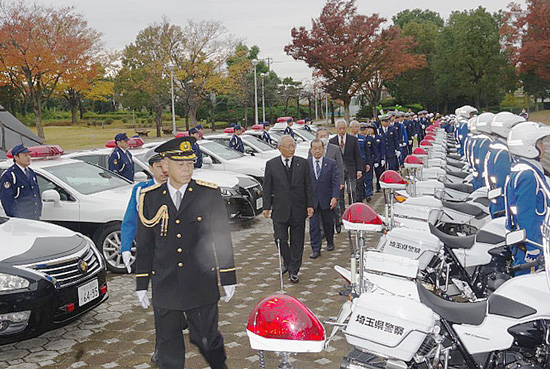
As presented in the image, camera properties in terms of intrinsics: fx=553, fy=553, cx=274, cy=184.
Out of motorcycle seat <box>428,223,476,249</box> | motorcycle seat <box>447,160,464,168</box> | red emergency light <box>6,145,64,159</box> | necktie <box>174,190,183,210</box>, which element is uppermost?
red emergency light <box>6,145,64,159</box>

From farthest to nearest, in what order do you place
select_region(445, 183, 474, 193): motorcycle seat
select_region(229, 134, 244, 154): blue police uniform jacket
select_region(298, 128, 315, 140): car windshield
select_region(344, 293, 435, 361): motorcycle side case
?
select_region(298, 128, 315, 140): car windshield → select_region(229, 134, 244, 154): blue police uniform jacket → select_region(445, 183, 474, 193): motorcycle seat → select_region(344, 293, 435, 361): motorcycle side case

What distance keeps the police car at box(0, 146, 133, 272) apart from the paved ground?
0.52 metres

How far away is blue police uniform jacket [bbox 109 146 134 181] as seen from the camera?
10023 millimetres

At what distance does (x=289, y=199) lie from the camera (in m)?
7.06

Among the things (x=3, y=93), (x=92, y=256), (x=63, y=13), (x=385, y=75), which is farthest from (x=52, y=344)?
(x=3, y=93)

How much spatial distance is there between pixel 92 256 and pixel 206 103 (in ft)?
168

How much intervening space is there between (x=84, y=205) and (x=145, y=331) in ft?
8.82

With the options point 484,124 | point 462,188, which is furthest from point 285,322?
point 484,124

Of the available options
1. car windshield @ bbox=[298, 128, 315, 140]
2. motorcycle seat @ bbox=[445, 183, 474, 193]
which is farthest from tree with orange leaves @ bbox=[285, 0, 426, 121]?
motorcycle seat @ bbox=[445, 183, 474, 193]

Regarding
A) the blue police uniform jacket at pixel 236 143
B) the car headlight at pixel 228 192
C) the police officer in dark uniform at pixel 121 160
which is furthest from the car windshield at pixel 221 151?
the police officer in dark uniform at pixel 121 160

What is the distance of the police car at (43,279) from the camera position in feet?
16.0

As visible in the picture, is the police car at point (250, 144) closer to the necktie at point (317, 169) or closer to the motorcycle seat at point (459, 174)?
the motorcycle seat at point (459, 174)

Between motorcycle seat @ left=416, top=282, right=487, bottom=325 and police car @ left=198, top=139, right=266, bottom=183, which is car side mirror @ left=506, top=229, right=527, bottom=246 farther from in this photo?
police car @ left=198, top=139, right=266, bottom=183

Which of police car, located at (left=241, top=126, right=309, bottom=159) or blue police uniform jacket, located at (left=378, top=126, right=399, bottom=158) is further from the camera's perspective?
police car, located at (left=241, top=126, right=309, bottom=159)
